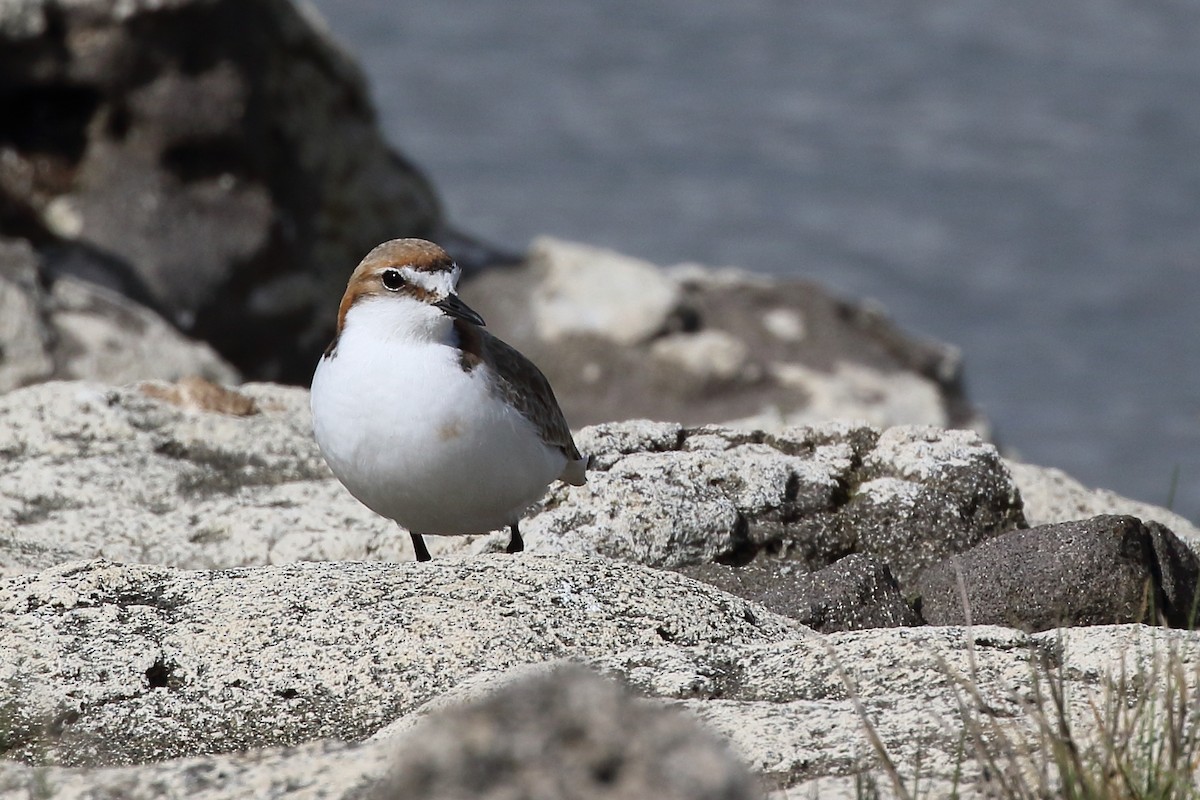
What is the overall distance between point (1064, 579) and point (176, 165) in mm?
8358

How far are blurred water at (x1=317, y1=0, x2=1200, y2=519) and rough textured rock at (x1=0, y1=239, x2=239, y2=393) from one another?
966 centimetres

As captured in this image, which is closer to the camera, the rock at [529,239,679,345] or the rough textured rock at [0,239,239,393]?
the rough textured rock at [0,239,239,393]

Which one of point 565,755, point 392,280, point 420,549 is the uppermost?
point 392,280

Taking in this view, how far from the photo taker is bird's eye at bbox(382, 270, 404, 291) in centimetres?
588

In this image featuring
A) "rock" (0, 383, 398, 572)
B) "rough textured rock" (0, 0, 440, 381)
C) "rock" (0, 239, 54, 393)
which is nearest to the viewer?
"rock" (0, 383, 398, 572)

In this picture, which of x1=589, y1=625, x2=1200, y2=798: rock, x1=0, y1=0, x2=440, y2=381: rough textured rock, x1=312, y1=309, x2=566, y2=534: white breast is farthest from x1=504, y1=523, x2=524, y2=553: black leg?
x1=0, y1=0, x2=440, y2=381: rough textured rock

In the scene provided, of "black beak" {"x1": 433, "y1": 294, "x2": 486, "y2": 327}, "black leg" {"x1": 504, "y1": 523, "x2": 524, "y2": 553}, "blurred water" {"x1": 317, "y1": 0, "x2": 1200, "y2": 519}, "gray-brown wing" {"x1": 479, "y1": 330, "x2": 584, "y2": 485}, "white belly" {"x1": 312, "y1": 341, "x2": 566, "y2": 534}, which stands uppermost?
"blurred water" {"x1": 317, "y1": 0, "x2": 1200, "y2": 519}

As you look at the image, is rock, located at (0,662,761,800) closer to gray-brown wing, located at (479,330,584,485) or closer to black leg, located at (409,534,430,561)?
gray-brown wing, located at (479,330,584,485)

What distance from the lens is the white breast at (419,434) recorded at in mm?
5660

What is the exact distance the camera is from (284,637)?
4.45 meters

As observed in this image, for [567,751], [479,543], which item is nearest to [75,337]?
[479,543]

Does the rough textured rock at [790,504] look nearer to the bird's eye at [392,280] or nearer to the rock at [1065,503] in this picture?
the rock at [1065,503]

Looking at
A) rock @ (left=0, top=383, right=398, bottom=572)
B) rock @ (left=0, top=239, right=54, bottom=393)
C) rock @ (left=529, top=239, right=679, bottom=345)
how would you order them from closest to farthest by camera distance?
1. rock @ (left=0, top=383, right=398, bottom=572)
2. rock @ (left=0, top=239, right=54, bottom=393)
3. rock @ (left=529, top=239, right=679, bottom=345)

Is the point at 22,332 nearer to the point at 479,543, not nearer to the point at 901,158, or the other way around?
the point at 479,543
